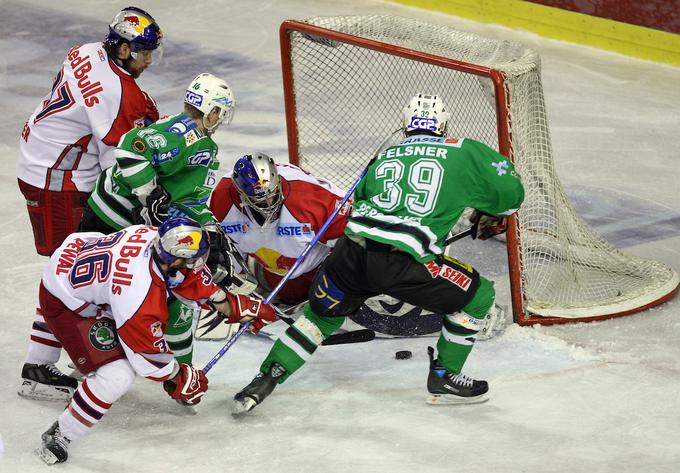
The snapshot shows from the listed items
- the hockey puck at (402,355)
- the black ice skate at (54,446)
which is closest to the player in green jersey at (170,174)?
the black ice skate at (54,446)

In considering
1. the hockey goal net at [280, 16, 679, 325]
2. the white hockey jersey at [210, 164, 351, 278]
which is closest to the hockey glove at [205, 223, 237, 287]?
the white hockey jersey at [210, 164, 351, 278]

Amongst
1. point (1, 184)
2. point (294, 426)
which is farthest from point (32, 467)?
point (1, 184)

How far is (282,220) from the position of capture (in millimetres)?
4359

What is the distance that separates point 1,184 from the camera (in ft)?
19.6

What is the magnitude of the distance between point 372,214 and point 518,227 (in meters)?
0.83

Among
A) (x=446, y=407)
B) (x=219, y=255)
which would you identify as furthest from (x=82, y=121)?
(x=446, y=407)

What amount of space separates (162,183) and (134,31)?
21.7 inches

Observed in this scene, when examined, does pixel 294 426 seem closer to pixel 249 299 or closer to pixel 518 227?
pixel 249 299

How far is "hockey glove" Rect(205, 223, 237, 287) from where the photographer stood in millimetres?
4250

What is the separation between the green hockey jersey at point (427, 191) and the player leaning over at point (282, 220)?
1.81 feet

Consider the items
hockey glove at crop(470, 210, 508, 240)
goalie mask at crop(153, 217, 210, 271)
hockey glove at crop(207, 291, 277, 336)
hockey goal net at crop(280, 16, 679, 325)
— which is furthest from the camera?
hockey goal net at crop(280, 16, 679, 325)

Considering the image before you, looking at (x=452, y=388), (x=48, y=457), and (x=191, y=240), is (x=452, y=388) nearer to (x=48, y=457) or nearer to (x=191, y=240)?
(x=191, y=240)

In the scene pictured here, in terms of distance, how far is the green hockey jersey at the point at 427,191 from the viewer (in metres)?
3.69

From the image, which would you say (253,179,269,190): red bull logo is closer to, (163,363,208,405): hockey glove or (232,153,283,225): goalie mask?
(232,153,283,225): goalie mask
